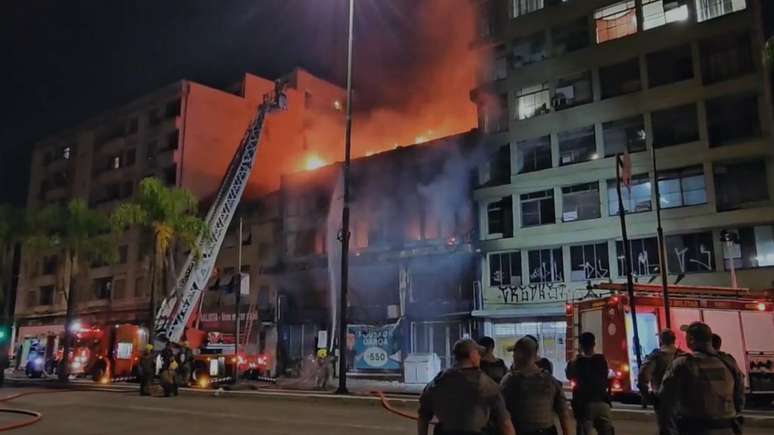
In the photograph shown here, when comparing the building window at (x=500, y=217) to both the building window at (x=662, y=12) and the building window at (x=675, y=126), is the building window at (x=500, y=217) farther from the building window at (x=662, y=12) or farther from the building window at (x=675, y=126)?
the building window at (x=662, y=12)

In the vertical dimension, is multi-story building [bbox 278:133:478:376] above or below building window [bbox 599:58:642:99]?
below

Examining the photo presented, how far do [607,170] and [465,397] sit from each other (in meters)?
25.2

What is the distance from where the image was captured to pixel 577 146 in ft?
95.0

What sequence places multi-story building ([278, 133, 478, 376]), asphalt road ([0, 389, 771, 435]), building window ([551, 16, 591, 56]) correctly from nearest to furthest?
asphalt road ([0, 389, 771, 435])
building window ([551, 16, 591, 56])
multi-story building ([278, 133, 478, 376])

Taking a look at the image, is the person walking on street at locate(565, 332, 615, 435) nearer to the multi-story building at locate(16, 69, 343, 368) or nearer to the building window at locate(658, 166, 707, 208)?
the building window at locate(658, 166, 707, 208)

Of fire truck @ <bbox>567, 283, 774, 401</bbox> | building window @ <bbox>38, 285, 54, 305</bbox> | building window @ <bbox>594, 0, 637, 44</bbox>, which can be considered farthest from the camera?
building window @ <bbox>38, 285, 54, 305</bbox>

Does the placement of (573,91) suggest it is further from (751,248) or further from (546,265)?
(751,248)

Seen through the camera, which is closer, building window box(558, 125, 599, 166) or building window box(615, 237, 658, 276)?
building window box(615, 237, 658, 276)

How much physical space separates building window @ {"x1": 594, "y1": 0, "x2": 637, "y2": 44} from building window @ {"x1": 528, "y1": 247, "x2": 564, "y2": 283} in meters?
10.0

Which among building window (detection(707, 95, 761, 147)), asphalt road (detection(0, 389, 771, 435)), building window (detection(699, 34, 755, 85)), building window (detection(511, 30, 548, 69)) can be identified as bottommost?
asphalt road (detection(0, 389, 771, 435))

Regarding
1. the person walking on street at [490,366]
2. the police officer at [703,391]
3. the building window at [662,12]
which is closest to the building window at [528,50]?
the building window at [662,12]

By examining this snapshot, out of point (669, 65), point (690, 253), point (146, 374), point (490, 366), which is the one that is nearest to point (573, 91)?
point (669, 65)

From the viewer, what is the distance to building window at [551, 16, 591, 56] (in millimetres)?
29953

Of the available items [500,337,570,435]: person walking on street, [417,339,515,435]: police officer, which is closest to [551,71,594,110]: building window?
[500,337,570,435]: person walking on street
